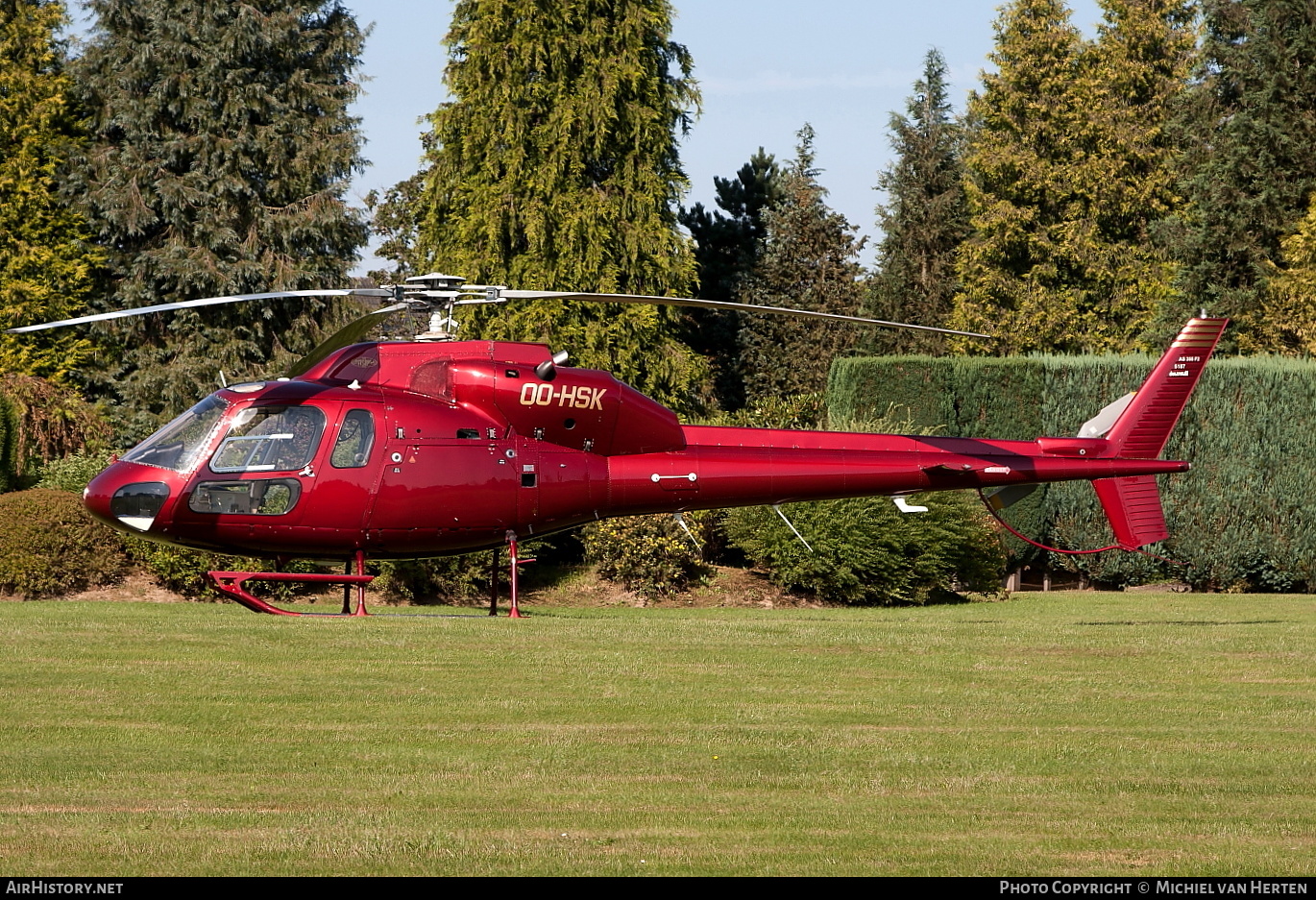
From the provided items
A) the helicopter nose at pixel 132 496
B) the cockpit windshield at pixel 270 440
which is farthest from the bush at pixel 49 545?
the cockpit windshield at pixel 270 440

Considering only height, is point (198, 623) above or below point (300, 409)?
below

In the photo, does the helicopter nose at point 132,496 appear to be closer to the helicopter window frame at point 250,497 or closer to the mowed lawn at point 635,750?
the helicopter window frame at point 250,497

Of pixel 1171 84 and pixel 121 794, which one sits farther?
pixel 1171 84

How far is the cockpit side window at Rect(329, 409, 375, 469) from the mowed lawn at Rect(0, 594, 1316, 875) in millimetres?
1704

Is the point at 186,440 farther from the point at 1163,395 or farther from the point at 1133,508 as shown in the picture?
the point at 1163,395

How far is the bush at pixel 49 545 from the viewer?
23031 mm

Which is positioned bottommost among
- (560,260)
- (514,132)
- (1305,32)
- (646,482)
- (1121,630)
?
(1121,630)

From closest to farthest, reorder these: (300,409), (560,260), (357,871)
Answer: (357,871) < (300,409) < (560,260)

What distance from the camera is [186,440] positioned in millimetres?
15406

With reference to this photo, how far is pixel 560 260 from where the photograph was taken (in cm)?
3325

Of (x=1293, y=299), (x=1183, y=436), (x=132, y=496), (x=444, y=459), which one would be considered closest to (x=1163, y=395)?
(x=444, y=459)

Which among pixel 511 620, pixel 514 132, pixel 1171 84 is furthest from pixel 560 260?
pixel 1171 84

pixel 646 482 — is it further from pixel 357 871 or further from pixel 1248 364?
pixel 1248 364

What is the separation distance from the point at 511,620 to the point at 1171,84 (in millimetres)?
36659
